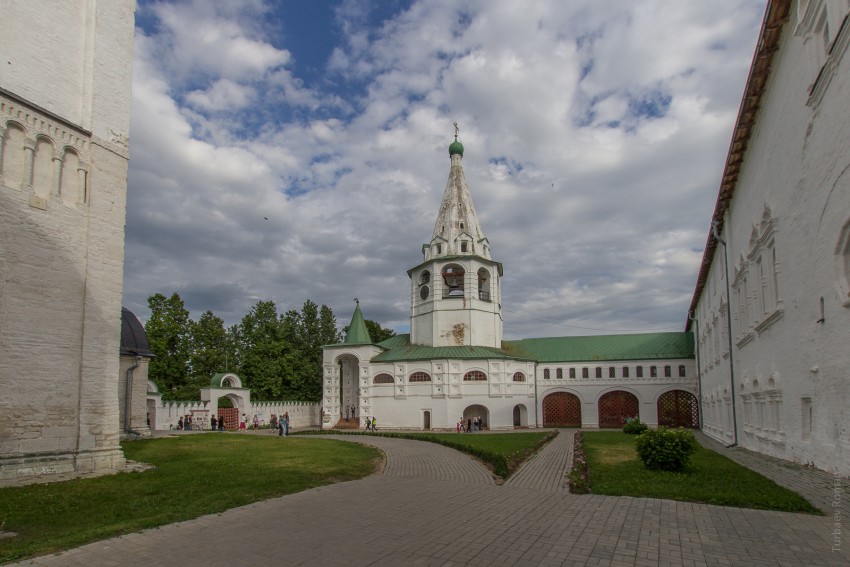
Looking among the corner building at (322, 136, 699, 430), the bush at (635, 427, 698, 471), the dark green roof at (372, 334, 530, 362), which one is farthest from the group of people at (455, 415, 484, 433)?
the bush at (635, 427, 698, 471)

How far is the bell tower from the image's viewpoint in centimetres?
3959

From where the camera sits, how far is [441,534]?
23.4 ft

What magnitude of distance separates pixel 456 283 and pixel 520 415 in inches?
426

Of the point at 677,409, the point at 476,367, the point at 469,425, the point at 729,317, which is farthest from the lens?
the point at 677,409

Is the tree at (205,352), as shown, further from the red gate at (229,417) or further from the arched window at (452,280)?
the arched window at (452,280)

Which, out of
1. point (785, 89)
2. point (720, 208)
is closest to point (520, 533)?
point (785, 89)

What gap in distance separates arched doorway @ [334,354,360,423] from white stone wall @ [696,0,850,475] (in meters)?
30.2

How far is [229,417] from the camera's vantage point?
122ft

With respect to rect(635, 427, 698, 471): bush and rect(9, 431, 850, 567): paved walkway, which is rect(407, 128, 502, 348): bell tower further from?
rect(9, 431, 850, 567): paved walkway

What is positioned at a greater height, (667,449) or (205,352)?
(205,352)

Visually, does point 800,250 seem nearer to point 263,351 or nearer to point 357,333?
point 357,333

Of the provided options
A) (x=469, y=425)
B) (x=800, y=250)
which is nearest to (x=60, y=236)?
(x=800, y=250)

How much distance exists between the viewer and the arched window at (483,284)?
41.0m

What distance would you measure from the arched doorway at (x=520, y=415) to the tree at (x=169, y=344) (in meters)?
25.0
